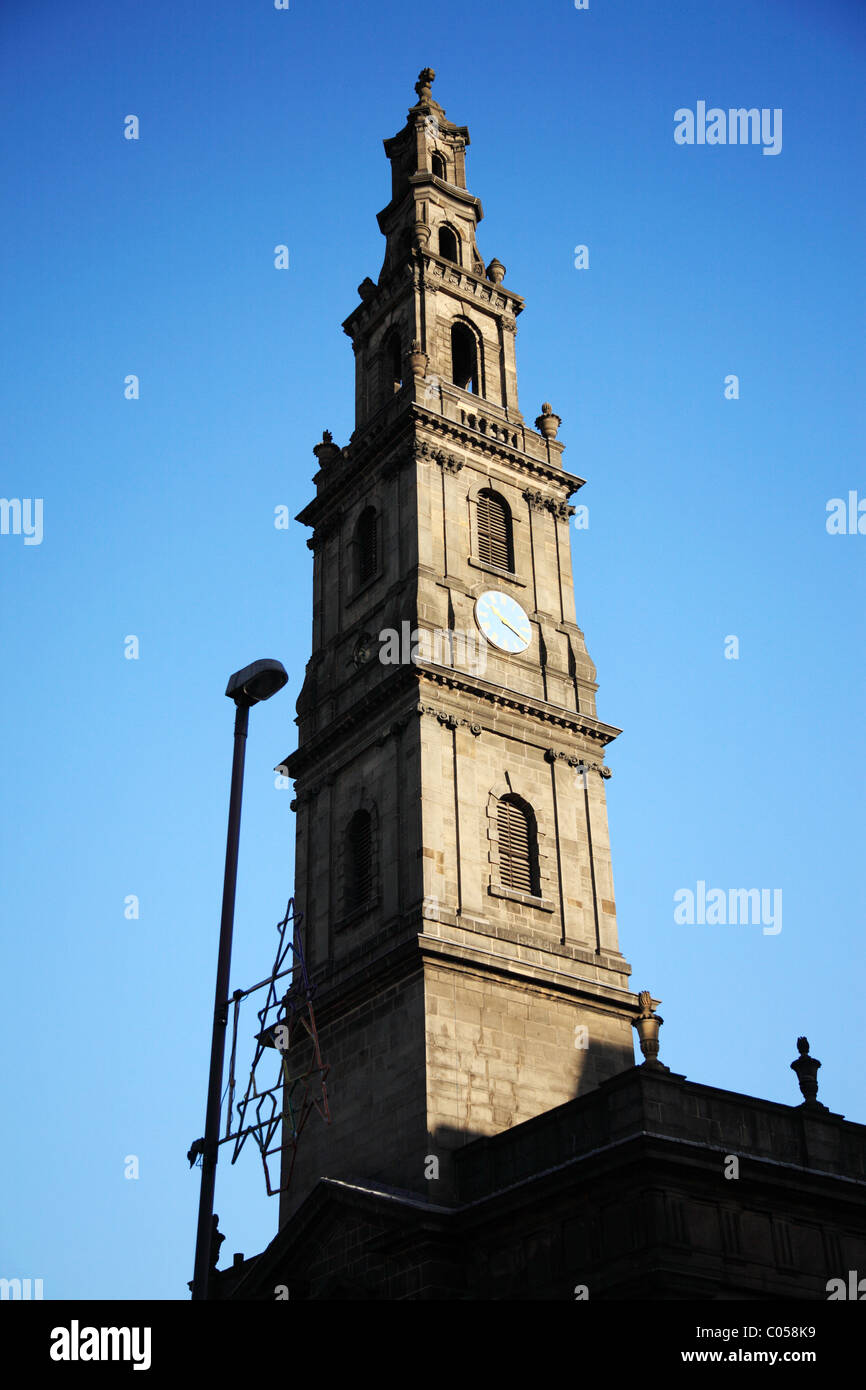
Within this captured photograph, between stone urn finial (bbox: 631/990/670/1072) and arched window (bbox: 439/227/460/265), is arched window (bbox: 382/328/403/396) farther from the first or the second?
stone urn finial (bbox: 631/990/670/1072)

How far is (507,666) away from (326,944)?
29.2ft

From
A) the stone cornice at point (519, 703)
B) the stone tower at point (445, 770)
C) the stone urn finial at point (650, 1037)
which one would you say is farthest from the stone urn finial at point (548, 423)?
the stone urn finial at point (650, 1037)

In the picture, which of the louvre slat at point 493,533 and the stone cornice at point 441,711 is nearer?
the stone cornice at point 441,711

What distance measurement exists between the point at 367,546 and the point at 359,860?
10.4 meters

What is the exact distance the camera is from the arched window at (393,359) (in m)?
49.3

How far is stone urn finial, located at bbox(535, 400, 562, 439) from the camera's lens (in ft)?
158

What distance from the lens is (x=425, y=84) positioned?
187 ft

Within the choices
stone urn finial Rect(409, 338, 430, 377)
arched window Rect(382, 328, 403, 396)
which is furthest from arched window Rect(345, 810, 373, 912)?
arched window Rect(382, 328, 403, 396)

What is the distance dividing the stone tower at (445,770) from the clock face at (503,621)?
0.07 m

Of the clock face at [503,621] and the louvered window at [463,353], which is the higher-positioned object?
the louvered window at [463,353]

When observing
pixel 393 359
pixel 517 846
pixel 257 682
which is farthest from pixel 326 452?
pixel 257 682

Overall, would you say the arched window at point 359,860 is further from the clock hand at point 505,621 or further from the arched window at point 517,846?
the clock hand at point 505,621

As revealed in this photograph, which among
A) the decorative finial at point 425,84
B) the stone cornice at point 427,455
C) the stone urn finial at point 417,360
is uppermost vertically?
the decorative finial at point 425,84

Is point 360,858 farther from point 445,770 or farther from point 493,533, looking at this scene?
point 493,533
